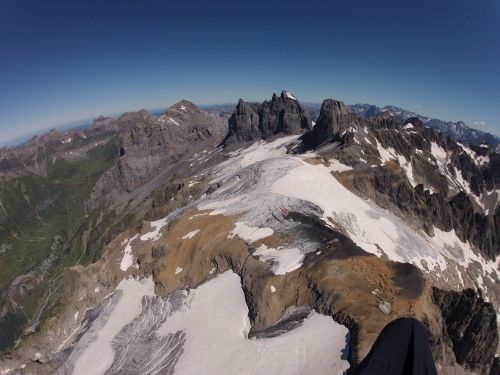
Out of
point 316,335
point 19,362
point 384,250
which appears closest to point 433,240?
point 384,250

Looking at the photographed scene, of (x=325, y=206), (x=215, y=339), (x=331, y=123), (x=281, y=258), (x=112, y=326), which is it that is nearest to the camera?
(x=215, y=339)

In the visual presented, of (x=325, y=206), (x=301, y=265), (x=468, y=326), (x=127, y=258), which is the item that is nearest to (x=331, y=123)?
(x=325, y=206)

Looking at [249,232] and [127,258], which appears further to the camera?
[127,258]

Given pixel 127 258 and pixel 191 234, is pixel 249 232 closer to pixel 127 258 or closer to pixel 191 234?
pixel 191 234

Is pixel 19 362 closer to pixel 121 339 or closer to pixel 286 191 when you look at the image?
pixel 121 339

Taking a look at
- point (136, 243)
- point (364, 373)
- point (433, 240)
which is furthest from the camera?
point (433, 240)

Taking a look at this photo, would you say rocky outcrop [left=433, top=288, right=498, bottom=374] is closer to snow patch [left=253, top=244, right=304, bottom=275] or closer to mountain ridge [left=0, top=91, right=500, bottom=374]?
mountain ridge [left=0, top=91, right=500, bottom=374]

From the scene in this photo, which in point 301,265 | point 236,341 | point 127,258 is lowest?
→ point 127,258
